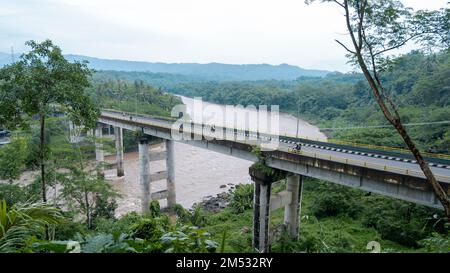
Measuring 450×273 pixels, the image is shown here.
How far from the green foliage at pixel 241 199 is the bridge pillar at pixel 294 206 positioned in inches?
374

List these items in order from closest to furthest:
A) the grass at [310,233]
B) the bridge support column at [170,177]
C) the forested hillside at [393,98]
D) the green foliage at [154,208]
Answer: the grass at [310,233], the green foliage at [154,208], the bridge support column at [170,177], the forested hillside at [393,98]

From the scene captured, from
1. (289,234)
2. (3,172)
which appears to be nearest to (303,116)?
(289,234)

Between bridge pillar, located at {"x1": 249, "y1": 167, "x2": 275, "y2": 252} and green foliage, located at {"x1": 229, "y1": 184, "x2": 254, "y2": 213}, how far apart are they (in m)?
10.8

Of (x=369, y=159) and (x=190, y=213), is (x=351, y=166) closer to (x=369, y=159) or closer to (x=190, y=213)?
(x=369, y=159)

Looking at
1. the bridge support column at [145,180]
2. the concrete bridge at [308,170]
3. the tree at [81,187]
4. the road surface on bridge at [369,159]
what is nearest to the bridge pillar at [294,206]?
the concrete bridge at [308,170]

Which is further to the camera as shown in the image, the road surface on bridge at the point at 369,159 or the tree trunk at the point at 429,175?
the road surface on bridge at the point at 369,159

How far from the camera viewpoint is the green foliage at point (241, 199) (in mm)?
31719

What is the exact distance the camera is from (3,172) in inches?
809

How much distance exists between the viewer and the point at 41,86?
36.4ft

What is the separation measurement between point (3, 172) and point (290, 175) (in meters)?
19.5

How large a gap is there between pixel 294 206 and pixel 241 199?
11.2 m

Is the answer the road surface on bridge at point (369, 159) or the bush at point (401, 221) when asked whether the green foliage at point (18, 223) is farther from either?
the bush at point (401, 221)

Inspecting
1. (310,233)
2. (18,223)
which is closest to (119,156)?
(310,233)
